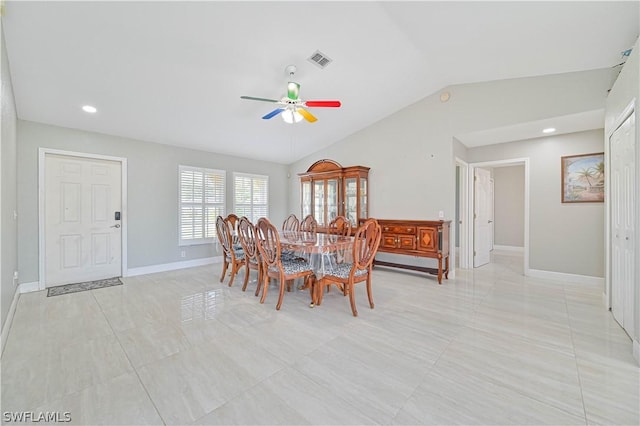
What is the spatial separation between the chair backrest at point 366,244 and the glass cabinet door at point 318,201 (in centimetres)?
272

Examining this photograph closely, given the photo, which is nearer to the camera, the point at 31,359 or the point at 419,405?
the point at 419,405

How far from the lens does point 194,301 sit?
3.23m

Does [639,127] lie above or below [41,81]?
below

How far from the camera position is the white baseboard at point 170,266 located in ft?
14.7

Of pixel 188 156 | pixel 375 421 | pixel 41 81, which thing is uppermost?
pixel 41 81

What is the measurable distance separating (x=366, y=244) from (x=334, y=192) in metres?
2.70

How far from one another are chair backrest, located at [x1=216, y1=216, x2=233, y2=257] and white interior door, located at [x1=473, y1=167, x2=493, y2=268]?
449cm

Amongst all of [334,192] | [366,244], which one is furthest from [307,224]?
[366,244]

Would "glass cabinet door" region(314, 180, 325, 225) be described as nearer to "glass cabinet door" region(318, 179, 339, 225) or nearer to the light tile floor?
"glass cabinet door" region(318, 179, 339, 225)

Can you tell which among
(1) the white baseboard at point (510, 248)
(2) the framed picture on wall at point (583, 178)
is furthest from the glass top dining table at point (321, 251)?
(1) the white baseboard at point (510, 248)

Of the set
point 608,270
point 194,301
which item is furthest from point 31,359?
point 608,270

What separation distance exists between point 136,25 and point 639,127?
4.18 metres

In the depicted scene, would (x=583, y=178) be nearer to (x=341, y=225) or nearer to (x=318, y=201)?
(x=341, y=225)

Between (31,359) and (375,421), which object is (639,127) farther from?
(31,359)
